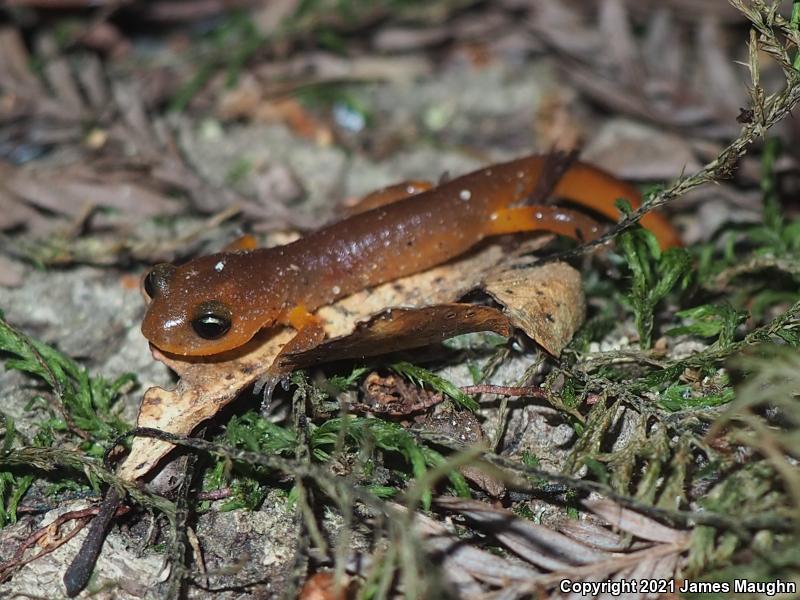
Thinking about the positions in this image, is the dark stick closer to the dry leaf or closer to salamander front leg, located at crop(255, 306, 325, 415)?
the dry leaf

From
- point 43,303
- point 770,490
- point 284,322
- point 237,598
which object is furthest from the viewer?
point 43,303

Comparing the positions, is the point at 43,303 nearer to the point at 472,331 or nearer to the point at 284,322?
the point at 284,322

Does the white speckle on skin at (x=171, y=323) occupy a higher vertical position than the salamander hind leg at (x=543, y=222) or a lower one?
lower

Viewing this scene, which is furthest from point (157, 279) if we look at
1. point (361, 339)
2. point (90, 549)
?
point (90, 549)

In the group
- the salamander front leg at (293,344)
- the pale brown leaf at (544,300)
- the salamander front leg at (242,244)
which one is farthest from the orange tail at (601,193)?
the salamander front leg at (242,244)

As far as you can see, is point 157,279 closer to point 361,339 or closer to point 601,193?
point 361,339

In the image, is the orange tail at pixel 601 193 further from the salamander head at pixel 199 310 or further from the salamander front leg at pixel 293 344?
the salamander head at pixel 199 310

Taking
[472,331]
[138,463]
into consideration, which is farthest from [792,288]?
[138,463]
